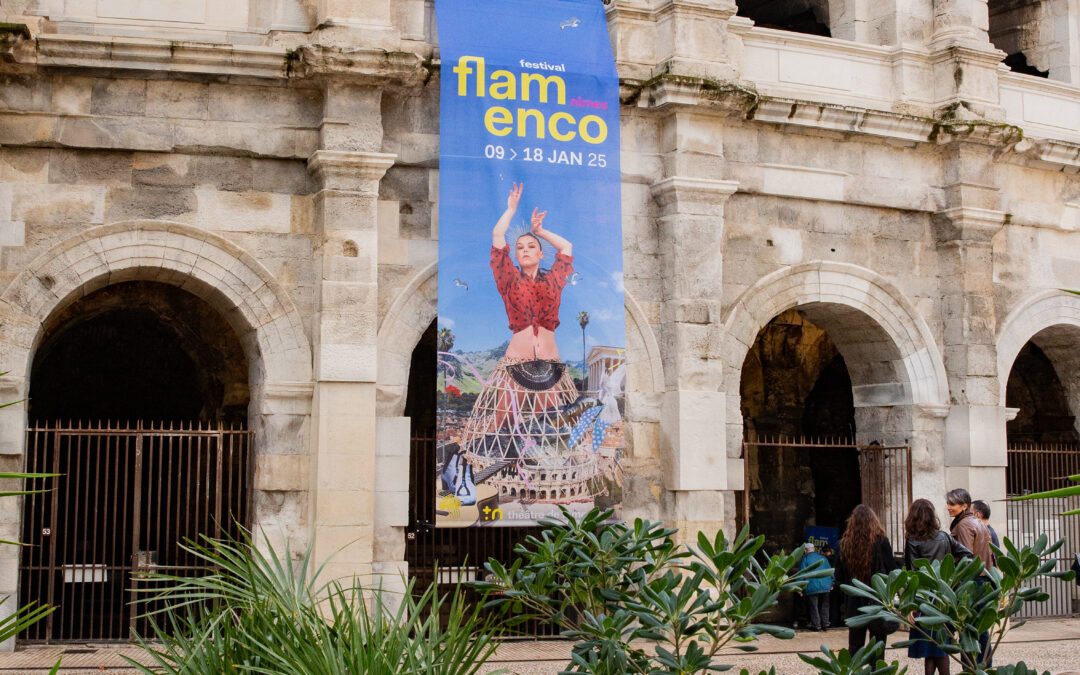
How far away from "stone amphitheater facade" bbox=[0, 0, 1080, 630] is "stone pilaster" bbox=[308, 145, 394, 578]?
2 centimetres

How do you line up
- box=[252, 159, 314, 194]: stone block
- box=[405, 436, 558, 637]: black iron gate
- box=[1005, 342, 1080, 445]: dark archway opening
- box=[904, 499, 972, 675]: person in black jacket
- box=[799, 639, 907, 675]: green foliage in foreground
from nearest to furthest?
1. box=[799, 639, 907, 675]: green foliage in foreground
2. box=[904, 499, 972, 675]: person in black jacket
3. box=[252, 159, 314, 194]: stone block
4. box=[405, 436, 558, 637]: black iron gate
5. box=[1005, 342, 1080, 445]: dark archway opening

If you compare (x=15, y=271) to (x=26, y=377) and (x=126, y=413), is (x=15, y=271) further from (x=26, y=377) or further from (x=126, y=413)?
(x=126, y=413)

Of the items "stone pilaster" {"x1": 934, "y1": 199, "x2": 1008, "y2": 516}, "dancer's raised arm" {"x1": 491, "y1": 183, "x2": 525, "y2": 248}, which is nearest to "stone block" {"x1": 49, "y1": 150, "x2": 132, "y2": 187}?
"dancer's raised arm" {"x1": 491, "y1": 183, "x2": 525, "y2": 248}

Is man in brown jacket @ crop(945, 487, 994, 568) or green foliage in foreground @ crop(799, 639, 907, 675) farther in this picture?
man in brown jacket @ crop(945, 487, 994, 568)

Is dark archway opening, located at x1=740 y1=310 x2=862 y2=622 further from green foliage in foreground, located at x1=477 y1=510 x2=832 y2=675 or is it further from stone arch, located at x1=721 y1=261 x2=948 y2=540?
green foliage in foreground, located at x1=477 y1=510 x2=832 y2=675

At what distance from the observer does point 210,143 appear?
33.7 ft

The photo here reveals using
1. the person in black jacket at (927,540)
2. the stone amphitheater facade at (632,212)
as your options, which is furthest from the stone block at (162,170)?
the person in black jacket at (927,540)

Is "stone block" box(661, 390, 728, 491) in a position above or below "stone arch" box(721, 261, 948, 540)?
below

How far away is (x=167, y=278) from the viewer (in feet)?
34.6

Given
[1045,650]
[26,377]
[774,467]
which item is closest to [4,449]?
[26,377]

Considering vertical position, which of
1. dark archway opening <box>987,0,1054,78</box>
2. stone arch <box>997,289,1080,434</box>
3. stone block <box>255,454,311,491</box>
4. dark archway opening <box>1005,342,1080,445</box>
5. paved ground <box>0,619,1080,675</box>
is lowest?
paved ground <box>0,619,1080,675</box>

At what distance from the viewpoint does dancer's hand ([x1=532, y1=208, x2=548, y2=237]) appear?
10.6 metres

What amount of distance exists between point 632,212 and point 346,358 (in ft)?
9.19

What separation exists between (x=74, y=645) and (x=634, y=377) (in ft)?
15.9
